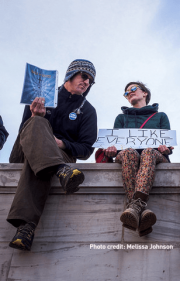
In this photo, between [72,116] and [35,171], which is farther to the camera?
[72,116]

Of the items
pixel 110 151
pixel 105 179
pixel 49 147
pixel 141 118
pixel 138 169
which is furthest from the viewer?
pixel 141 118

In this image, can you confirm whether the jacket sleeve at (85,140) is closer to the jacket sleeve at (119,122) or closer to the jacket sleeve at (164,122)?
the jacket sleeve at (119,122)

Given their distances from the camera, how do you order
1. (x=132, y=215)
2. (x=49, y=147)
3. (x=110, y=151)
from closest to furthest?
1. (x=132, y=215)
2. (x=49, y=147)
3. (x=110, y=151)

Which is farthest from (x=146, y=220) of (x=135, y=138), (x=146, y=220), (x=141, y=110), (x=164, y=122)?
(x=141, y=110)

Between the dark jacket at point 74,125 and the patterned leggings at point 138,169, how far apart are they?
23.7 inches

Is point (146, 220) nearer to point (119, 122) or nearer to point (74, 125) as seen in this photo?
point (74, 125)

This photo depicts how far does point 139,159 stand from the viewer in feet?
13.7

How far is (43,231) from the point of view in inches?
153

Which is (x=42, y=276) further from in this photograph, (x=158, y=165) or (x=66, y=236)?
(x=158, y=165)

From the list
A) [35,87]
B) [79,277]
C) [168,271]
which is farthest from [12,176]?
[168,271]

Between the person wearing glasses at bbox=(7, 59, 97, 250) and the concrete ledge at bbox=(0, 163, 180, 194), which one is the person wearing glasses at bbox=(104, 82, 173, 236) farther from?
the person wearing glasses at bbox=(7, 59, 97, 250)

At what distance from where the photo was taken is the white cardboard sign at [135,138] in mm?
4676

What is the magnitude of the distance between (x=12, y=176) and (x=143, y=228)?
1.67 meters

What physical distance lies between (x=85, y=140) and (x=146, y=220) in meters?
1.63
